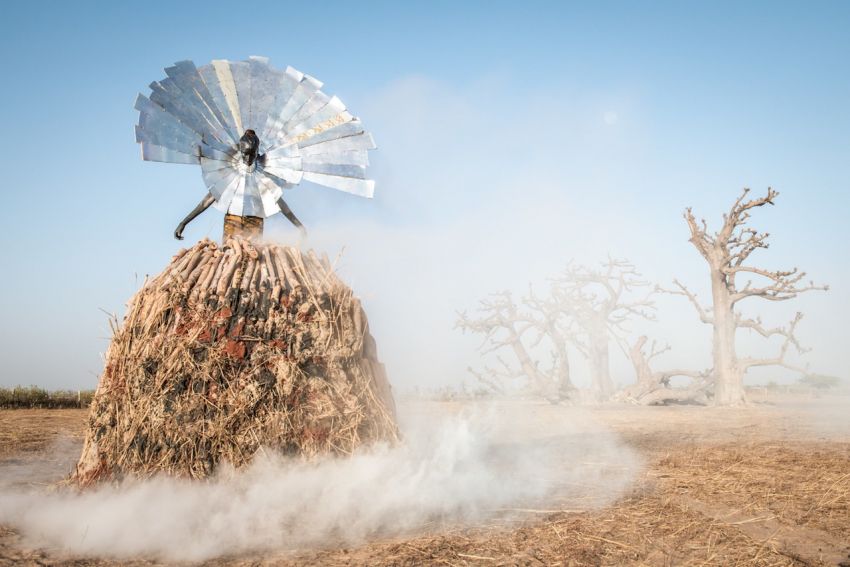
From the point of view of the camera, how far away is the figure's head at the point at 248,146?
7.24m

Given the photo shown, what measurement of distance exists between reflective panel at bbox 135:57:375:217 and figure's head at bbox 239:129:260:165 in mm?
64

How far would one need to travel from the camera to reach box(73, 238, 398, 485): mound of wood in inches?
207

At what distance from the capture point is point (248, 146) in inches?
285

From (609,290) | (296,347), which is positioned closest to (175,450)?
(296,347)

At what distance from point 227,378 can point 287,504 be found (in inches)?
51.7

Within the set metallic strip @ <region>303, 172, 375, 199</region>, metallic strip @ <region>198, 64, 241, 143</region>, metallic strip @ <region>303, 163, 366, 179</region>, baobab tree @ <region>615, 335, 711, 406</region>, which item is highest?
metallic strip @ <region>198, 64, 241, 143</region>

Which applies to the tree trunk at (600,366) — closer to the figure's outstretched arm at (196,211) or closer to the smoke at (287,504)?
the smoke at (287,504)

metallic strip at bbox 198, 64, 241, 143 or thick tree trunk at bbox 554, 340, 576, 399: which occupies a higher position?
metallic strip at bbox 198, 64, 241, 143

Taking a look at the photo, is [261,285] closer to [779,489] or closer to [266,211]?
[266,211]

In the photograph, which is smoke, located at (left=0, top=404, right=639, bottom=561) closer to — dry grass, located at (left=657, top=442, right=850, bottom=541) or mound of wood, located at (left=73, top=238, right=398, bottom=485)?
mound of wood, located at (left=73, top=238, right=398, bottom=485)

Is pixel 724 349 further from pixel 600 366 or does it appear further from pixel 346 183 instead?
pixel 346 183

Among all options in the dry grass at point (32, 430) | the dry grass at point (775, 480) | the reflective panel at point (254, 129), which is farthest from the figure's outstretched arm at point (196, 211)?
the dry grass at point (775, 480)

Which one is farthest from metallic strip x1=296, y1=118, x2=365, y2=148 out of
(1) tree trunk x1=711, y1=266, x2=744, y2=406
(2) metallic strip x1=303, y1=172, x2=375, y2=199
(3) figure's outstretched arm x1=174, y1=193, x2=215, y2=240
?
(1) tree trunk x1=711, y1=266, x2=744, y2=406

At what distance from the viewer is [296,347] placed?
5.68 m
